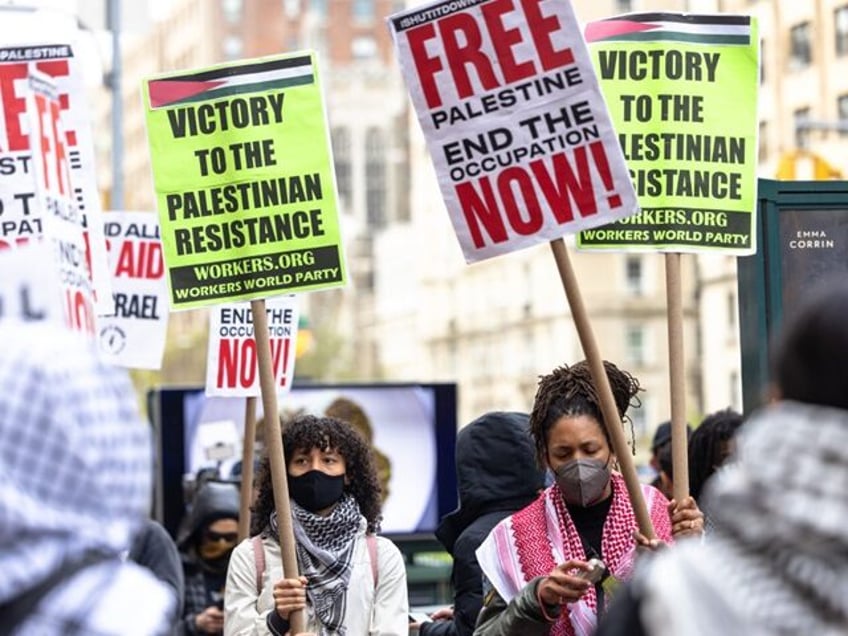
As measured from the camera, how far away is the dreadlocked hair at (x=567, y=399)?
6.06m

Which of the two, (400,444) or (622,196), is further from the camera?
(400,444)

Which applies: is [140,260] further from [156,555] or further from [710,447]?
[710,447]

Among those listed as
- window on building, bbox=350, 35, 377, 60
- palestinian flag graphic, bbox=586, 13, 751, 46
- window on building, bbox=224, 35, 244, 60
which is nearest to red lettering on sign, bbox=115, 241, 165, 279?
palestinian flag graphic, bbox=586, 13, 751, 46

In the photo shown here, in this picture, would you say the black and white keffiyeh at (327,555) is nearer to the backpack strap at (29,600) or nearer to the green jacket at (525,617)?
the green jacket at (525,617)

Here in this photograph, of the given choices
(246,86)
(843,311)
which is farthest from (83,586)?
(246,86)

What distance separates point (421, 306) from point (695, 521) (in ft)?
352

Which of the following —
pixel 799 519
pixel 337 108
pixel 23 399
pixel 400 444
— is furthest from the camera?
pixel 337 108

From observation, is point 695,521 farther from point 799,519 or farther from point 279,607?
point 799,519

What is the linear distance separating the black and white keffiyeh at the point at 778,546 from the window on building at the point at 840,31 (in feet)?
156

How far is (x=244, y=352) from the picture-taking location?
9148mm

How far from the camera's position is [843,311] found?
2762mm

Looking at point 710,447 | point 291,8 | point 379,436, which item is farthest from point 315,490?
point 291,8

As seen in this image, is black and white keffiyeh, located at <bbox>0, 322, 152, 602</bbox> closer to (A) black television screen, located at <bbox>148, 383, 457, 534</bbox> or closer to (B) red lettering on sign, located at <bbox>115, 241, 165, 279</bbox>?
(B) red lettering on sign, located at <bbox>115, 241, 165, 279</bbox>

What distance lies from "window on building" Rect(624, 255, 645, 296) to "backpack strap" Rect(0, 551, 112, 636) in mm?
87592
